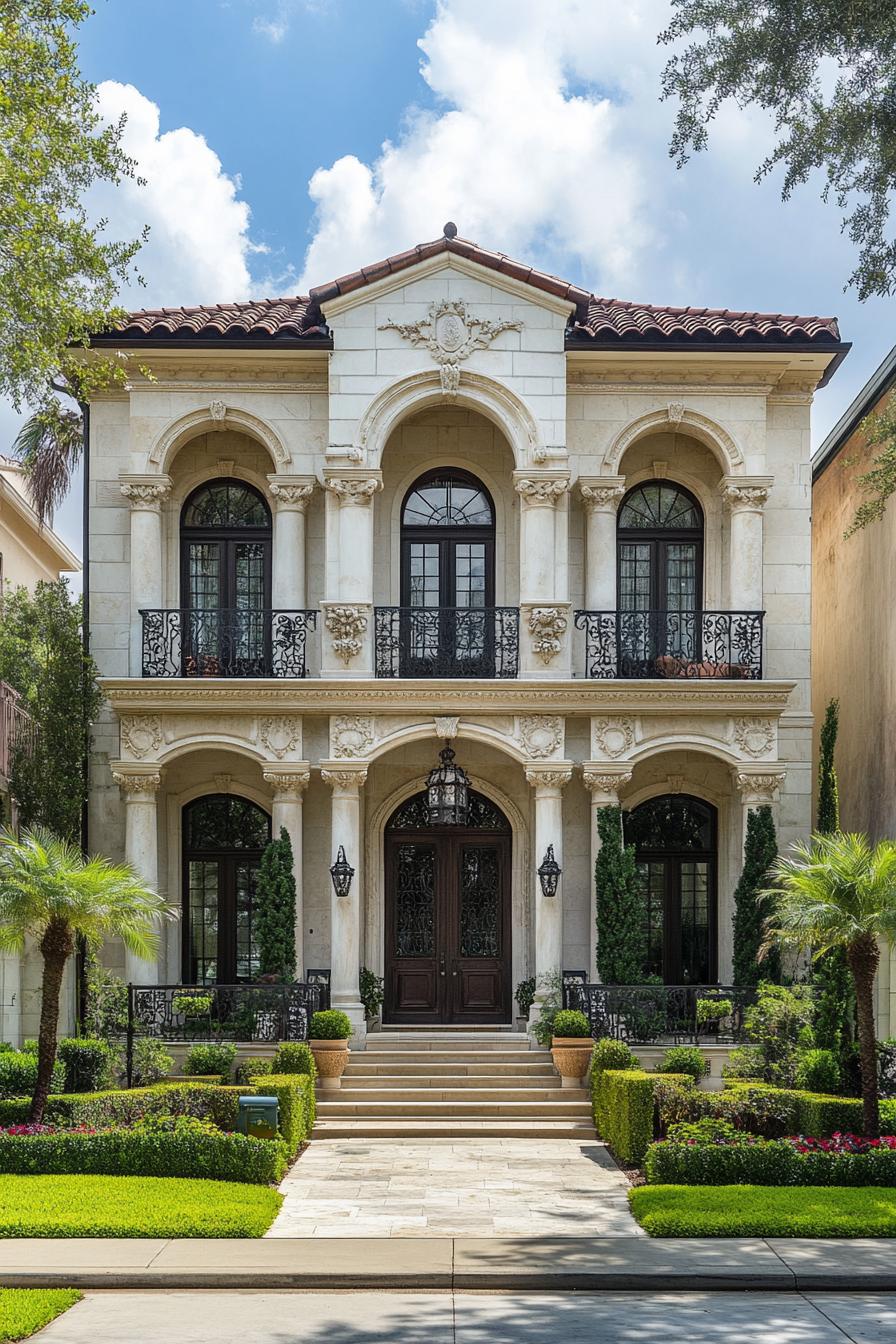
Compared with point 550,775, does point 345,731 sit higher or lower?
higher

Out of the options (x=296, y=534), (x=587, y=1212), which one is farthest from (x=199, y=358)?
(x=587, y=1212)

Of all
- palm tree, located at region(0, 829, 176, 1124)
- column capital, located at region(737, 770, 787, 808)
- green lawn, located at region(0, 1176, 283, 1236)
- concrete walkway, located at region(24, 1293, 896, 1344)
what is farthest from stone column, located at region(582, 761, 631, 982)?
concrete walkway, located at region(24, 1293, 896, 1344)

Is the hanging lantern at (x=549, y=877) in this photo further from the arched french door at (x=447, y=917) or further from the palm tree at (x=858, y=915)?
the palm tree at (x=858, y=915)

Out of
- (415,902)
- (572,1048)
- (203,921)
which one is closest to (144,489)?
(203,921)

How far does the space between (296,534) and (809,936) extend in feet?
33.8

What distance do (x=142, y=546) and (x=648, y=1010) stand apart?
9874mm

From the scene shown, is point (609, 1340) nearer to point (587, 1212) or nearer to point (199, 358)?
point (587, 1212)

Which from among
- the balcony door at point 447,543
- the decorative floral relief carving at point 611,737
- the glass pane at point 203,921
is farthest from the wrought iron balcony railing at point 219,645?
the decorative floral relief carving at point 611,737

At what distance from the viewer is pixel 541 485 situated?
74.4 ft

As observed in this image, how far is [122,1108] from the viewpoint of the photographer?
56.0 ft

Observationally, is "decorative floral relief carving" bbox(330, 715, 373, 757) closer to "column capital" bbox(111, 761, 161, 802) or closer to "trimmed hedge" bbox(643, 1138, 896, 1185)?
"column capital" bbox(111, 761, 161, 802)

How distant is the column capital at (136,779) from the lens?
22.5 m

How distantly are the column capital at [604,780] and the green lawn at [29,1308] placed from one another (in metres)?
12.6

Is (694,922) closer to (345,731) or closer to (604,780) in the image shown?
(604,780)
